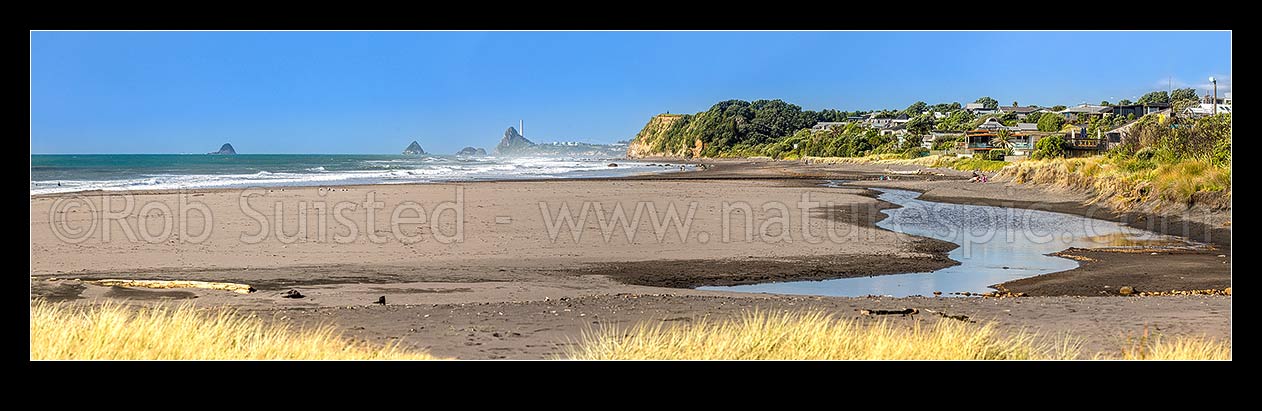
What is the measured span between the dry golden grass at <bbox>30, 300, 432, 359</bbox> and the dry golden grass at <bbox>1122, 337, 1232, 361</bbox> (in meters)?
5.48

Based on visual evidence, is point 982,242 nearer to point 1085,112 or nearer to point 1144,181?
point 1144,181

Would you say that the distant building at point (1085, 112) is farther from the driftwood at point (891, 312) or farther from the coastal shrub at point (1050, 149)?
the driftwood at point (891, 312)

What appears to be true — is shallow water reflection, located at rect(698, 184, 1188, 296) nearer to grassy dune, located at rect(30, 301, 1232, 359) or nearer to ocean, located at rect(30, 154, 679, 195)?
grassy dune, located at rect(30, 301, 1232, 359)

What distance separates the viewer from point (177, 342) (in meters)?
7.32

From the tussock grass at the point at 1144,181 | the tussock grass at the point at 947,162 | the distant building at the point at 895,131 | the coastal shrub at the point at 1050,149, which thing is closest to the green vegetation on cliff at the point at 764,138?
the distant building at the point at 895,131

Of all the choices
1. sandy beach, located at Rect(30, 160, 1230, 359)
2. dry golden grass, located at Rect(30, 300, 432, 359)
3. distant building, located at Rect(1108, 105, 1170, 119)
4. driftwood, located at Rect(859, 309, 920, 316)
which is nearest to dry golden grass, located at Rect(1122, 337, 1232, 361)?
sandy beach, located at Rect(30, 160, 1230, 359)

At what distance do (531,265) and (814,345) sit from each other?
26.4 feet

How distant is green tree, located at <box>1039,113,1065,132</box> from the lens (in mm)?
119625

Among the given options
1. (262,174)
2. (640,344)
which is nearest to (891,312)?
(640,344)
